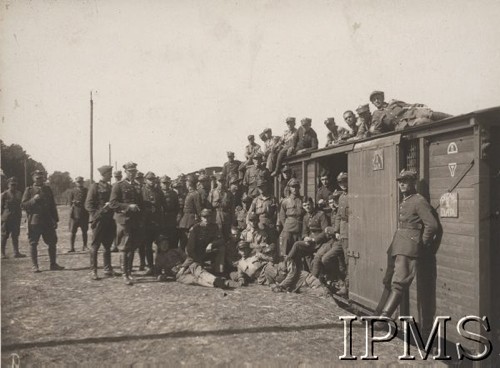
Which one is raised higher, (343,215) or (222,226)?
(343,215)

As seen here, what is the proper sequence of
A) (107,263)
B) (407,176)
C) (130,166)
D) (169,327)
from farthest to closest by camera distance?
(130,166)
(107,263)
(169,327)
(407,176)

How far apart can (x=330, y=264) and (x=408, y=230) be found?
2.70 m

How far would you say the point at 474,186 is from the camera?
4.61 meters

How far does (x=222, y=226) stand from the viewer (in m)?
10.5

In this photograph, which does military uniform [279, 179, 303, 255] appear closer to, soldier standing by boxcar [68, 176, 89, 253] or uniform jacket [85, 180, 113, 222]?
uniform jacket [85, 180, 113, 222]

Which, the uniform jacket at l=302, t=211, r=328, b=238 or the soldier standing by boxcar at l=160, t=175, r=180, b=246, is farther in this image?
the soldier standing by boxcar at l=160, t=175, r=180, b=246

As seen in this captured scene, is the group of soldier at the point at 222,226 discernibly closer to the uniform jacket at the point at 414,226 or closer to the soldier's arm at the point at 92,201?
the soldier's arm at the point at 92,201

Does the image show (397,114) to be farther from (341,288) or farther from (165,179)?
(165,179)

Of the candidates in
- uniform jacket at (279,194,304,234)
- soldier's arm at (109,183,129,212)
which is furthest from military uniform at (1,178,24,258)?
uniform jacket at (279,194,304,234)

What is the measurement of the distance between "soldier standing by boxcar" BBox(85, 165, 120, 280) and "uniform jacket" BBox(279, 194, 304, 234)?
364cm

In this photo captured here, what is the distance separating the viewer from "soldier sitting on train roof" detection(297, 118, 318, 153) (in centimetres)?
1079

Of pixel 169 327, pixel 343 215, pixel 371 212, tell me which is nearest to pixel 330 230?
pixel 343 215

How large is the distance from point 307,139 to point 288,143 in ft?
2.01

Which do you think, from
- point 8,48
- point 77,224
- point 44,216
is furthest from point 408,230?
point 77,224
